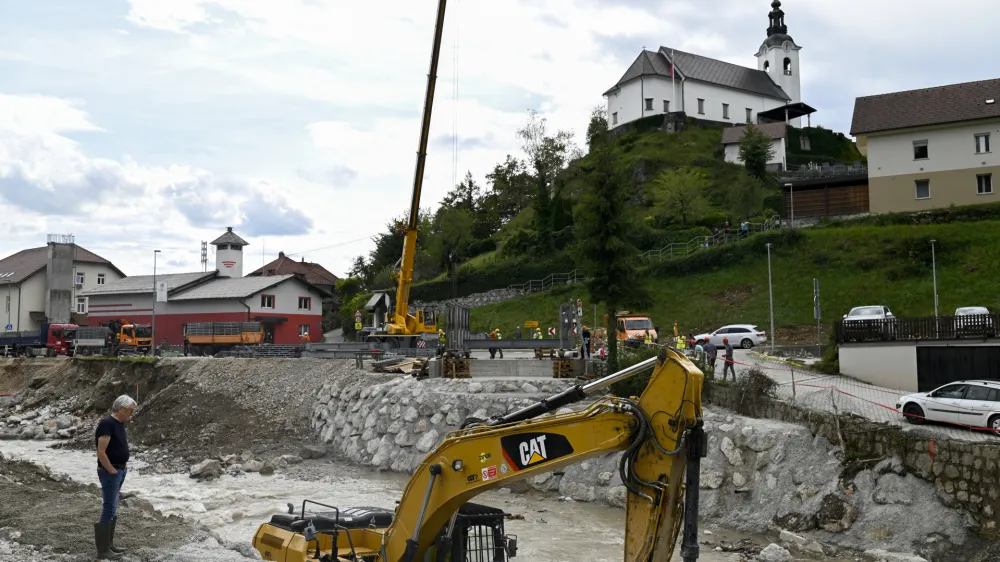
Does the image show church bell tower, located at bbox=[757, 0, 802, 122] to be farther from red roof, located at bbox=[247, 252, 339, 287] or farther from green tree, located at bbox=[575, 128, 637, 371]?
green tree, located at bbox=[575, 128, 637, 371]

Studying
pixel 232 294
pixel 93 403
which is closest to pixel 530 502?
pixel 93 403

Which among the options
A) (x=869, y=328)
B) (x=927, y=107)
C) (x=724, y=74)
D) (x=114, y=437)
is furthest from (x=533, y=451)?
(x=724, y=74)

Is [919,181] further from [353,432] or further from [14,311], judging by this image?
[14,311]

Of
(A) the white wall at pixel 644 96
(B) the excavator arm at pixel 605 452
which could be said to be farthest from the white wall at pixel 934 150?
(B) the excavator arm at pixel 605 452

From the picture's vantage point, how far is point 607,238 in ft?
94.1

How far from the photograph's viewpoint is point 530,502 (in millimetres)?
19734

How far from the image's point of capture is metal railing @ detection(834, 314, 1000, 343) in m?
24.4

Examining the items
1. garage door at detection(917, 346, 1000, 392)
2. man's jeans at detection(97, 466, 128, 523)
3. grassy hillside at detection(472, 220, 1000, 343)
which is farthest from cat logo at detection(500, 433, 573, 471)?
grassy hillside at detection(472, 220, 1000, 343)

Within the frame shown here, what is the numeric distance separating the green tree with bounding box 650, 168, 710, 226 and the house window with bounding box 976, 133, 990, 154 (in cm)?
1843

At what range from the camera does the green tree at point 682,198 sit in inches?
2464

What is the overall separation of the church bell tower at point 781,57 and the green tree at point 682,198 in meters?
42.1

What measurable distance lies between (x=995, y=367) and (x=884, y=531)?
38.1 feet

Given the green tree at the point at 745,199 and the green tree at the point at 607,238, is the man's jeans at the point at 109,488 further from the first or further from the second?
the green tree at the point at 745,199

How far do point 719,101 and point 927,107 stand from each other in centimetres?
4358
